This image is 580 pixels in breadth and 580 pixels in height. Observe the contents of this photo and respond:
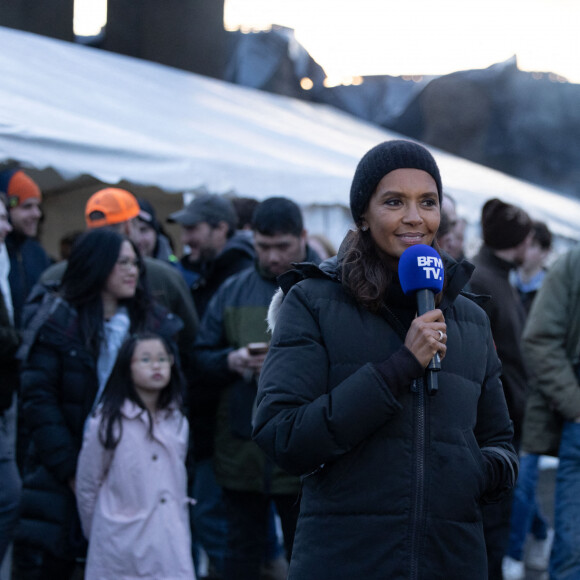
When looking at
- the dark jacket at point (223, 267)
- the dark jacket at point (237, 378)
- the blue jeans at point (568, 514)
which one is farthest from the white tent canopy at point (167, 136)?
the blue jeans at point (568, 514)

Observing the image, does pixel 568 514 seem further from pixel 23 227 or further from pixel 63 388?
pixel 23 227

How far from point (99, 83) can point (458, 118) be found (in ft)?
37.1

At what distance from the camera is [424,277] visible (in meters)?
2.11

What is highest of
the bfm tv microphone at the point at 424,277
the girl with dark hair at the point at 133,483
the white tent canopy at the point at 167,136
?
the white tent canopy at the point at 167,136

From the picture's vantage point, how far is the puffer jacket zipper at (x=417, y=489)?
212cm

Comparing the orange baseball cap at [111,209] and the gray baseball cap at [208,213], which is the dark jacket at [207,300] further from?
the orange baseball cap at [111,209]

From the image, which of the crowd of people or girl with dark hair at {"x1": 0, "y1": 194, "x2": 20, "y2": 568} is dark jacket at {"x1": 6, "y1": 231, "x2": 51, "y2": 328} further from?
girl with dark hair at {"x1": 0, "y1": 194, "x2": 20, "y2": 568}

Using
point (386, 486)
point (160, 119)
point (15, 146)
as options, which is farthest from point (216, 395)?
point (160, 119)

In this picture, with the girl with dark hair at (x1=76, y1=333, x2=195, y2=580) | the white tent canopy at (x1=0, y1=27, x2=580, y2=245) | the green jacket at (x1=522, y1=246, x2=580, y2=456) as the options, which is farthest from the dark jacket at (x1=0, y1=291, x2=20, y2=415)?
the green jacket at (x1=522, y1=246, x2=580, y2=456)

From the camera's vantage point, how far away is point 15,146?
6.02 meters

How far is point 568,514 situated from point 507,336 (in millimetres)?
938

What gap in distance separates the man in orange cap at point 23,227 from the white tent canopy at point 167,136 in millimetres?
390

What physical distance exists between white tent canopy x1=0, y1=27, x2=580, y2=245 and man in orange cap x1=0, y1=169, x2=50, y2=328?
0.39m

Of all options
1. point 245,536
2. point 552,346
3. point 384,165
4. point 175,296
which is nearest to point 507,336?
point 552,346
